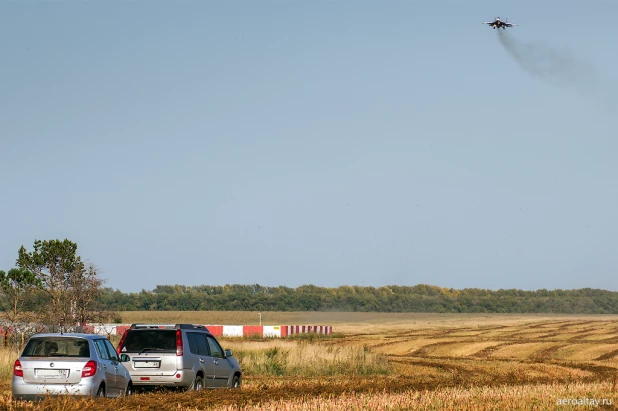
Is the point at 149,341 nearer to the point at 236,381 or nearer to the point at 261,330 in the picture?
the point at 236,381

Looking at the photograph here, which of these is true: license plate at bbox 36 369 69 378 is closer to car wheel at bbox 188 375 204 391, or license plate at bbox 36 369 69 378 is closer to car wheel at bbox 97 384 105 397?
car wheel at bbox 97 384 105 397

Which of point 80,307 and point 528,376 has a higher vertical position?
point 80,307

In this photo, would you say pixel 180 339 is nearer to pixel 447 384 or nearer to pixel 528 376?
pixel 447 384

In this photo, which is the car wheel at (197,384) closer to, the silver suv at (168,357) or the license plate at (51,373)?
the silver suv at (168,357)

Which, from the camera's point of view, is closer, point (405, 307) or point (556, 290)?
point (405, 307)

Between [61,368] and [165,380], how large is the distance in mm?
3278

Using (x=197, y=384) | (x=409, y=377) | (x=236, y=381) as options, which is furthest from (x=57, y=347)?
(x=409, y=377)

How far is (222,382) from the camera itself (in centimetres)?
2316

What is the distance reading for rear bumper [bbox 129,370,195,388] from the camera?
827 inches

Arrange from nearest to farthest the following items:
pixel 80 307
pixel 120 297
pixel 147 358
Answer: pixel 147 358 → pixel 80 307 → pixel 120 297

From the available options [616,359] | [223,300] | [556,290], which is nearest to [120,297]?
[223,300]

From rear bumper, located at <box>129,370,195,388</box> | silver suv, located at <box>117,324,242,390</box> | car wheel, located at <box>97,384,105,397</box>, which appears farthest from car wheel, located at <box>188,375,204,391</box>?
car wheel, located at <box>97,384,105,397</box>

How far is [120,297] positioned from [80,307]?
11430 cm

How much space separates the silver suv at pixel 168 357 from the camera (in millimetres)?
21125
